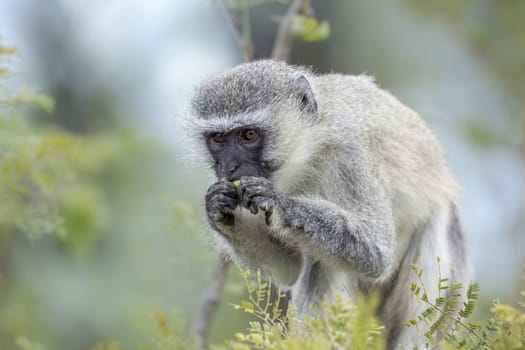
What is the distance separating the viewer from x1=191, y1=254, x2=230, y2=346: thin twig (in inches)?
241

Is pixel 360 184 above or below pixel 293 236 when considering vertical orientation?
above

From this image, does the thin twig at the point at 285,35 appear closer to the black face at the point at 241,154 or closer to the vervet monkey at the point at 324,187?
the vervet monkey at the point at 324,187

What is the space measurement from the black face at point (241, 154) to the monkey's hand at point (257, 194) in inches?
8.3

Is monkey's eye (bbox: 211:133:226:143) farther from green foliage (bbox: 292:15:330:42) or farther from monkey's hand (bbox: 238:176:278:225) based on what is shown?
green foliage (bbox: 292:15:330:42)

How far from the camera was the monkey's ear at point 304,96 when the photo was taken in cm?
536

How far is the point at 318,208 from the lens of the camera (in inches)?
196

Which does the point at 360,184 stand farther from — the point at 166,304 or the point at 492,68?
the point at 492,68

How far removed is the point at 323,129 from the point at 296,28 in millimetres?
1315

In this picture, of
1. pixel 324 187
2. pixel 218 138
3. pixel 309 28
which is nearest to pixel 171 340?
pixel 218 138

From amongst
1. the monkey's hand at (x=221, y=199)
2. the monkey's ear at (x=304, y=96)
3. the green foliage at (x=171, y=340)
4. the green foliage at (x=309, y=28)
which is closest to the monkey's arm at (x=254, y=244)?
the monkey's hand at (x=221, y=199)

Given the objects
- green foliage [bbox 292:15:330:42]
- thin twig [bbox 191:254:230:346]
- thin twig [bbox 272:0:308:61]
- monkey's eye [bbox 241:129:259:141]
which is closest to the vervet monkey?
monkey's eye [bbox 241:129:259:141]

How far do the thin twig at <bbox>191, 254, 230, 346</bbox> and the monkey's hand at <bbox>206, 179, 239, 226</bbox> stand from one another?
1.03 meters

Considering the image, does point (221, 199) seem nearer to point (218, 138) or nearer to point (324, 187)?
point (218, 138)

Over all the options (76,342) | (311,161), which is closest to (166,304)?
(76,342)
